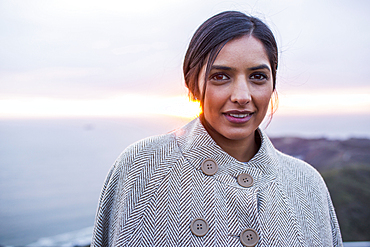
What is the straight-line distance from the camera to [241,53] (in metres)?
1.27

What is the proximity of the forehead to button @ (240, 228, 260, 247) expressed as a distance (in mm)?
795

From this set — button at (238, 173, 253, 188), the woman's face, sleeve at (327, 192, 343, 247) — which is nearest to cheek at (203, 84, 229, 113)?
the woman's face

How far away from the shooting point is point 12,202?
97.1ft

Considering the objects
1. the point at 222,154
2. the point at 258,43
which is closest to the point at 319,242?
the point at 222,154

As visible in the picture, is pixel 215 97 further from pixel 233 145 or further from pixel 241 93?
pixel 233 145

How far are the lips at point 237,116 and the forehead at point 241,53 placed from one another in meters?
0.24

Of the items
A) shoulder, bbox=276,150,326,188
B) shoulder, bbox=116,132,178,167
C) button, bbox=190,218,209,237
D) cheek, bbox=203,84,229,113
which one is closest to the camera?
button, bbox=190,218,209,237

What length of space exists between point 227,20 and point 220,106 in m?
0.46

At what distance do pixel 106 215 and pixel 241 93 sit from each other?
0.95 m

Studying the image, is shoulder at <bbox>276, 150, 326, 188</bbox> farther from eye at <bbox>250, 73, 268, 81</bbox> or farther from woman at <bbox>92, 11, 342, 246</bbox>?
eye at <bbox>250, 73, 268, 81</bbox>

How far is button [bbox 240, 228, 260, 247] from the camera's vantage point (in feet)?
3.92

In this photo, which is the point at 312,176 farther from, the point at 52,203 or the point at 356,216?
the point at 52,203

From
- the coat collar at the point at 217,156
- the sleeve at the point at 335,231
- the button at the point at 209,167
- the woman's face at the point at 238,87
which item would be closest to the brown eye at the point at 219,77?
the woman's face at the point at 238,87

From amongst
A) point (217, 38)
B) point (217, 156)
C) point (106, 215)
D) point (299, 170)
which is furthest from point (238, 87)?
point (106, 215)
